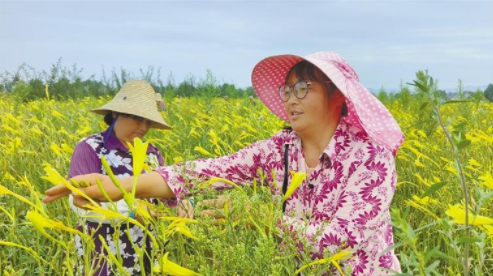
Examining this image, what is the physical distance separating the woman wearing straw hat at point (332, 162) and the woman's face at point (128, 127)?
57 cm

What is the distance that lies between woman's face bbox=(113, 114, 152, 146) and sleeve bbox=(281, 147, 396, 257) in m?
0.96

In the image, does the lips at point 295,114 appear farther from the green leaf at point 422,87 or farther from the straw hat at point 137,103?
the green leaf at point 422,87

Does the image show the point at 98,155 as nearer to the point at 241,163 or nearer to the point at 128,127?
the point at 128,127

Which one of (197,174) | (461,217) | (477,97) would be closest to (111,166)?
(197,174)

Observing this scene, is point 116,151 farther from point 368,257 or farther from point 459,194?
point 459,194

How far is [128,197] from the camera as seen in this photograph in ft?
2.35

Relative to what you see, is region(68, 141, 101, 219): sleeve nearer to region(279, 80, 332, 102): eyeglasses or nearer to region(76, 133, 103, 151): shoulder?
region(76, 133, 103, 151): shoulder

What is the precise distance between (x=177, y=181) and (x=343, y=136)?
0.52 m

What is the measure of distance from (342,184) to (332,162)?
70 mm

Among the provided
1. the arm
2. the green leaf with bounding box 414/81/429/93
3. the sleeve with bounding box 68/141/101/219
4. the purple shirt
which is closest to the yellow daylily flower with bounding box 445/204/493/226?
the green leaf with bounding box 414/81/429/93

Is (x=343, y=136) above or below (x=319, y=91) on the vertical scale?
below

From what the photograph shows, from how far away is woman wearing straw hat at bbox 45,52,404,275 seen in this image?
131 centimetres

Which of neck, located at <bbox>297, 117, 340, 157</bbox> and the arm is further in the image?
neck, located at <bbox>297, 117, 340, 157</bbox>

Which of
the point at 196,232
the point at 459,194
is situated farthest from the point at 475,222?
the point at 459,194
